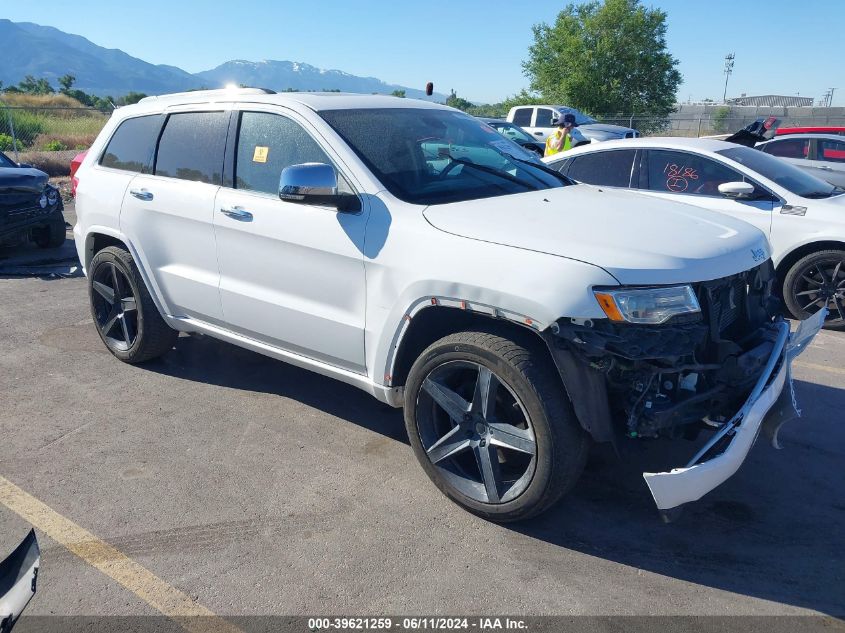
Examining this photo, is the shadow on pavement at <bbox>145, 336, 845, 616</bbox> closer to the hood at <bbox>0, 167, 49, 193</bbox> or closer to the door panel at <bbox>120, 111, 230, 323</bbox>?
the door panel at <bbox>120, 111, 230, 323</bbox>

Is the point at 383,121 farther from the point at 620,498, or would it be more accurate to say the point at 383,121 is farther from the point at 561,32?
the point at 561,32

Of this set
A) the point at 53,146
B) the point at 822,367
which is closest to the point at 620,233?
the point at 822,367

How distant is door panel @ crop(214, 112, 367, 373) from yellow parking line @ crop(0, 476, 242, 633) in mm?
1403

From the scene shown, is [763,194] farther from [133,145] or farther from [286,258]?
[133,145]

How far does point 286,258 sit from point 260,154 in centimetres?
71

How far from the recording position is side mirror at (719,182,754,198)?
20.4 ft

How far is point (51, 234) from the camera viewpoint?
9.91 meters

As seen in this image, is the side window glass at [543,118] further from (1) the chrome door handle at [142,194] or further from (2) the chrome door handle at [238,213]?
(2) the chrome door handle at [238,213]

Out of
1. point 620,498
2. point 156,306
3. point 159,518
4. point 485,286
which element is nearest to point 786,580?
point 620,498

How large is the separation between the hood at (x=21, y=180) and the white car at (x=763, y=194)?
706cm

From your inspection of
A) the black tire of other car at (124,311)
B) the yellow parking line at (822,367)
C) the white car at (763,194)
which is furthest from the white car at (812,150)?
the black tire of other car at (124,311)

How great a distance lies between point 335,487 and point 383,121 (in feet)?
6.81

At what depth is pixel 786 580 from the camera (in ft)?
9.62

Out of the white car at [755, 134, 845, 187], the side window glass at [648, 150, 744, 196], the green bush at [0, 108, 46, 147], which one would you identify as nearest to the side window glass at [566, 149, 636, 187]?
the side window glass at [648, 150, 744, 196]
